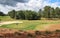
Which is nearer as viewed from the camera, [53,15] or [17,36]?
[17,36]

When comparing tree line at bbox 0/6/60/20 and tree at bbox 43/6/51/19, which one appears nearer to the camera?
tree line at bbox 0/6/60/20

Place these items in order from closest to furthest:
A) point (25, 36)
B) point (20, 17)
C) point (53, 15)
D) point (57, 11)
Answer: point (25, 36)
point (20, 17)
point (53, 15)
point (57, 11)

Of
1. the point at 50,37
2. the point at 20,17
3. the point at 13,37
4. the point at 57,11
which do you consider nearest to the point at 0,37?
the point at 13,37

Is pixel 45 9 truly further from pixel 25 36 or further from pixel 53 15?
pixel 25 36

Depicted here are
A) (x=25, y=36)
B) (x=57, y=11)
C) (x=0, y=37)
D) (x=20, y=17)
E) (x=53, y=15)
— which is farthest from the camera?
(x=57, y=11)

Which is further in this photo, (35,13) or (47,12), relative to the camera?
(47,12)

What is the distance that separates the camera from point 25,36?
17594mm

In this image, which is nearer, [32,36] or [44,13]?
[32,36]

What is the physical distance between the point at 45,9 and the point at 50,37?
74.7 m

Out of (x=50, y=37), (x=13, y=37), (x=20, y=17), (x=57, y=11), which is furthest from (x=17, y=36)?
(x=57, y=11)

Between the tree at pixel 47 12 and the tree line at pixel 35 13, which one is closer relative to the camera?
the tree line at pixel 35 13

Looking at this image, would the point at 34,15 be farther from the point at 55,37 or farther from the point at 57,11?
the point at 55,37

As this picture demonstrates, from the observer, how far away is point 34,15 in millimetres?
71312

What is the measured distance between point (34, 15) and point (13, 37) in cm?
5476
